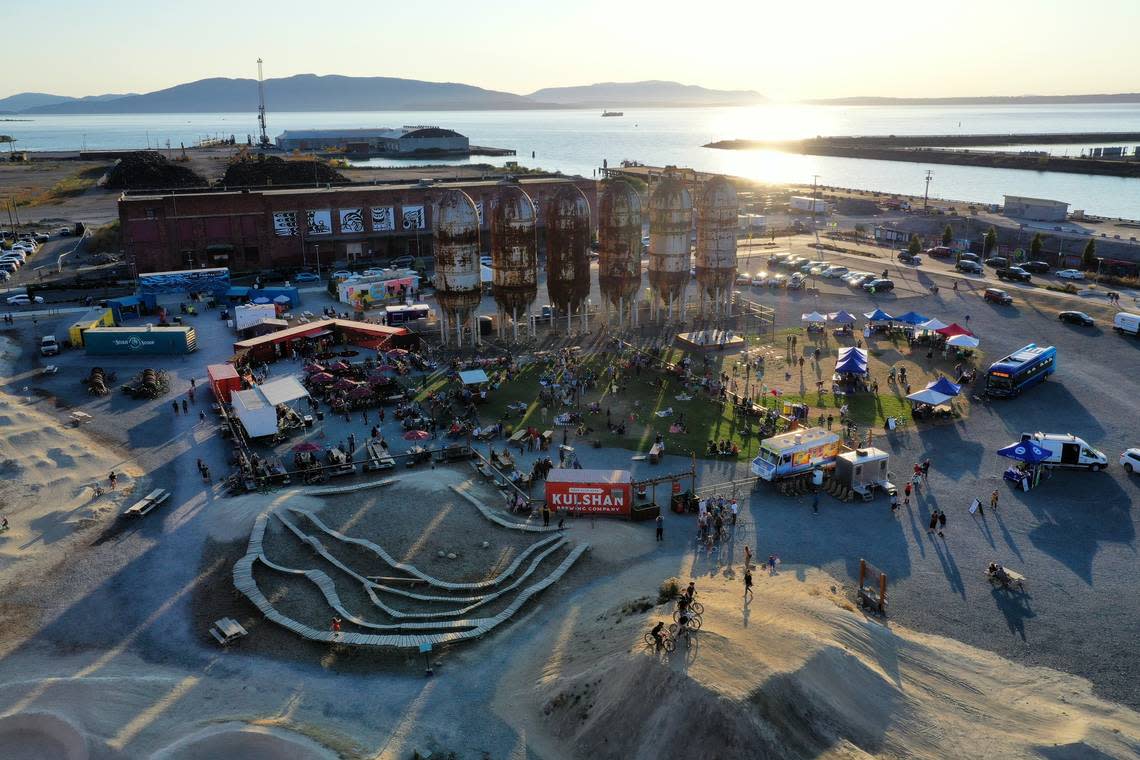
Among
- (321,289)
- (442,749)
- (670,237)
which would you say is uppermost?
(670,237)

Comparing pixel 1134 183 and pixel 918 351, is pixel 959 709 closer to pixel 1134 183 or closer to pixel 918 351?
pixel 918 351

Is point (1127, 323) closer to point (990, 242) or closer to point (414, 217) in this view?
point (990, 242)

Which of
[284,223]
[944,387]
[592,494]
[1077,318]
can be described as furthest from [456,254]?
[1077,318]

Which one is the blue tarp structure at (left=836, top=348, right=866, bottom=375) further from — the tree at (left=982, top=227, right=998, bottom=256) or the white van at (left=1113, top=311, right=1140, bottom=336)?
the tree at (left=982, top=227, right=998, bottom=256)

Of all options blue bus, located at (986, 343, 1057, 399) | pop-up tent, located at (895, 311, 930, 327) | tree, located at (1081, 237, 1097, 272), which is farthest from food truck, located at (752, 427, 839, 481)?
tree, located at (1081, 237, 1097, 272)

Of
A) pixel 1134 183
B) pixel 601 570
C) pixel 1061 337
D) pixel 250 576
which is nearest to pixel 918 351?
pixel 1061 337

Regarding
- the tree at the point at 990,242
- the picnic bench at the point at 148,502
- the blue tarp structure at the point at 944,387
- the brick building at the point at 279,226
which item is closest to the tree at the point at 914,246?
the tree at the point at 990,242
